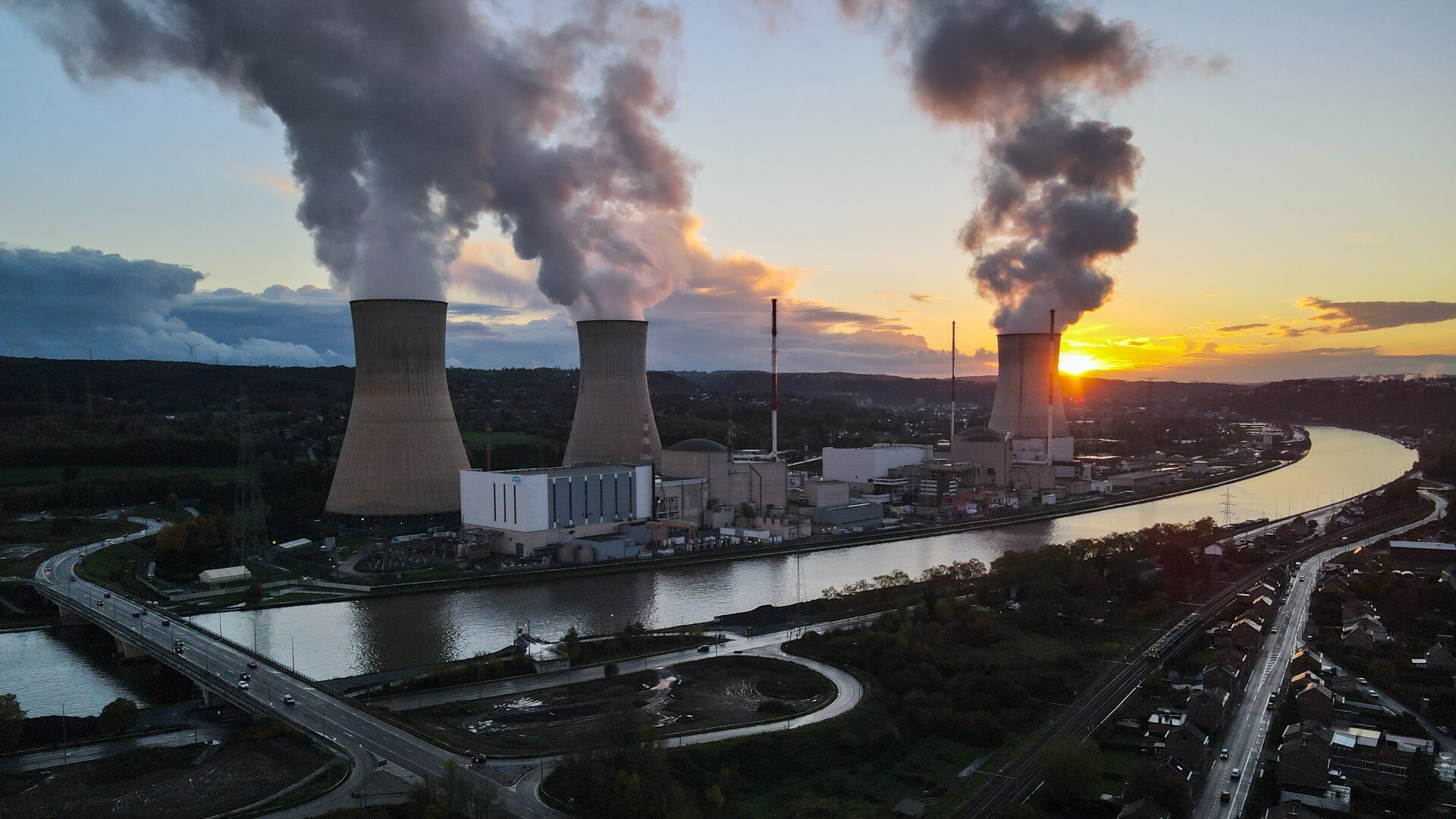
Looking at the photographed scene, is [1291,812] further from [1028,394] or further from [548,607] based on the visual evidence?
[1028,394]

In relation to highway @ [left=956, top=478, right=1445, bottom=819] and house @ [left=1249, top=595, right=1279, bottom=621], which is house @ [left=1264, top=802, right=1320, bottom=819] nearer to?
highway @ [left=956, top=478, right=1445, bottom=819]

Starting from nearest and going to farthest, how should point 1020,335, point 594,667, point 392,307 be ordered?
point 594,667 → point 392,307 → point 1020,335

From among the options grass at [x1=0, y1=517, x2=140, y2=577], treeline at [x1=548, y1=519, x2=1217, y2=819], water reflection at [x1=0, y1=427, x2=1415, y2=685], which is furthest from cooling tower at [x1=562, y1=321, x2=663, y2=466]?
grass at [x1=0, y1=517, x2=140, y2=577]

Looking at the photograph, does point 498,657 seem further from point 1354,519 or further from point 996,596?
point 1354,519

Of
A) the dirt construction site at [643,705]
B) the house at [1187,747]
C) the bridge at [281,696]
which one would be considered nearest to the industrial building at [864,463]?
the dirt construction site at [643,705]

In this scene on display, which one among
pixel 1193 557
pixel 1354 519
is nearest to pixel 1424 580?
pixel 1193 557
